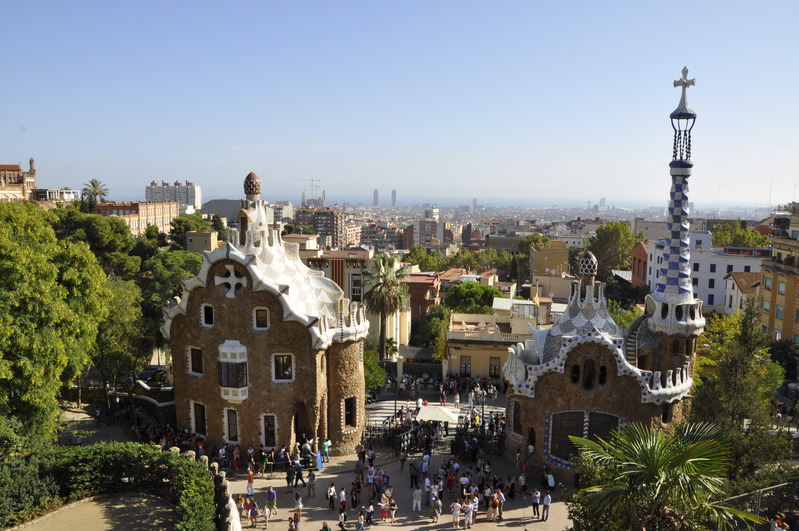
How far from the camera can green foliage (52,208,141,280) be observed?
190 ft

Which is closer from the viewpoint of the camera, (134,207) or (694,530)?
(694,530)

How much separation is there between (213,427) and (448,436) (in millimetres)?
11662

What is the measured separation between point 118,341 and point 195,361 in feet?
26.2

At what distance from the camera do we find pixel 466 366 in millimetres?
41000

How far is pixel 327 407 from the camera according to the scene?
2881 centimetres

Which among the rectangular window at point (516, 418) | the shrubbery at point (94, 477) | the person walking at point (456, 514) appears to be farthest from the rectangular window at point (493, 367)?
the shrubbery at point (94, 477)

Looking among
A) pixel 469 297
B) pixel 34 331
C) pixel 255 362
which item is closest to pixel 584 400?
pixel 255 362

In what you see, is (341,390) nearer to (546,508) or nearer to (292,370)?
(292,370)

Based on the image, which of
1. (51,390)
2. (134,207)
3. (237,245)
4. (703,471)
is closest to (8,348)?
(51,390)

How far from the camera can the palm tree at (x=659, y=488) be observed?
43.1ft

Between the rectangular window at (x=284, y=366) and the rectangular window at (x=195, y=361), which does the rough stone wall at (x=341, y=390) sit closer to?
the rectangular window at (x=284, y=366)

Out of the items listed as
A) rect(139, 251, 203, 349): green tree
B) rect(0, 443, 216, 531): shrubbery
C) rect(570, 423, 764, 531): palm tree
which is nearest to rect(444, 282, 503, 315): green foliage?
rect(139, 251, 203, 349): green tree

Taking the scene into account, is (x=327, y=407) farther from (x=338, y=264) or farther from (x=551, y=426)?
(x=338, y=264)

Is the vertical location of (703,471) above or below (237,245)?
below
